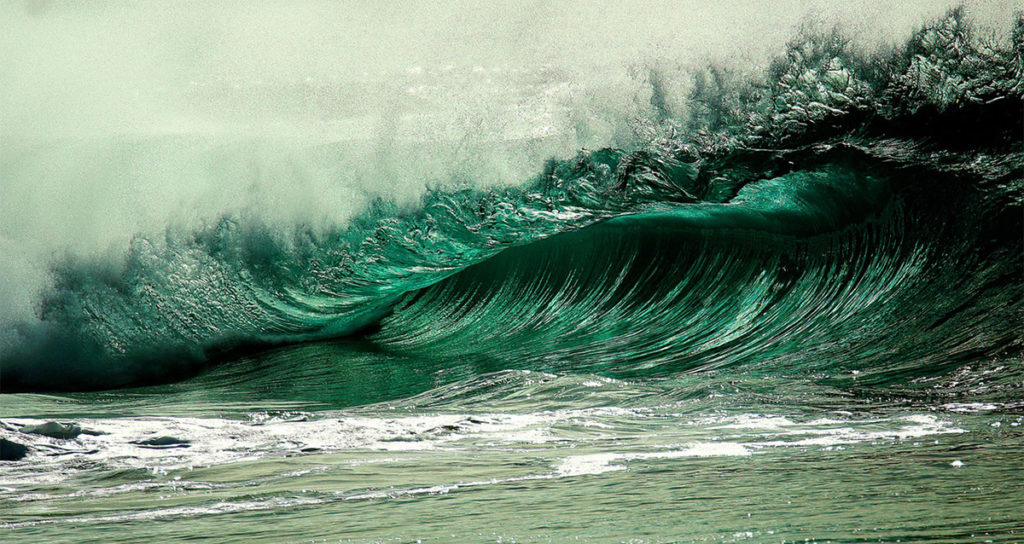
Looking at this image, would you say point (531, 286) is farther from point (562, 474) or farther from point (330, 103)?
point (562, 474)

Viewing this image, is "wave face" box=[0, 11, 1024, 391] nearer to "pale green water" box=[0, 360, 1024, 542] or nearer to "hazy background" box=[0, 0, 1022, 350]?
"hazy background" box=[0, 0, 1022, 350]

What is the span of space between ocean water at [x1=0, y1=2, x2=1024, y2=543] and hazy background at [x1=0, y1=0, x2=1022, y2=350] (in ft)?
0.11

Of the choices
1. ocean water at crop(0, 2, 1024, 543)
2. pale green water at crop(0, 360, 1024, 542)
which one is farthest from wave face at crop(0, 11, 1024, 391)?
pale green water at crop(0, 360, 1024, 542)

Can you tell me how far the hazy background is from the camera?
6.45m

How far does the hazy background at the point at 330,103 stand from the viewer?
645 cm

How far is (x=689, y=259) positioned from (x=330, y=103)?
3.66 meters

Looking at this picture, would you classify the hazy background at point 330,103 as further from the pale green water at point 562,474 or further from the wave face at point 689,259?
the pale green water at point 562,474

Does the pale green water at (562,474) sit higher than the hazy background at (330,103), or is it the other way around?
the hazy background at (330,103)

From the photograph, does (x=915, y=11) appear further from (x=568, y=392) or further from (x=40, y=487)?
(x=40, y=487)

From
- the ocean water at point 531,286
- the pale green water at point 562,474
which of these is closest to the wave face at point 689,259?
the ocean water at point 531,286

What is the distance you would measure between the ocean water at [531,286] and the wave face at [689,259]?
2cm

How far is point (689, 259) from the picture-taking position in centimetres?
641

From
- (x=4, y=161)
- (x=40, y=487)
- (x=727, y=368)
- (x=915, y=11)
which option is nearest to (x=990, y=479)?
(x=40, y=487)

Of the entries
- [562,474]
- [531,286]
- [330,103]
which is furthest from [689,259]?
[562,474]
